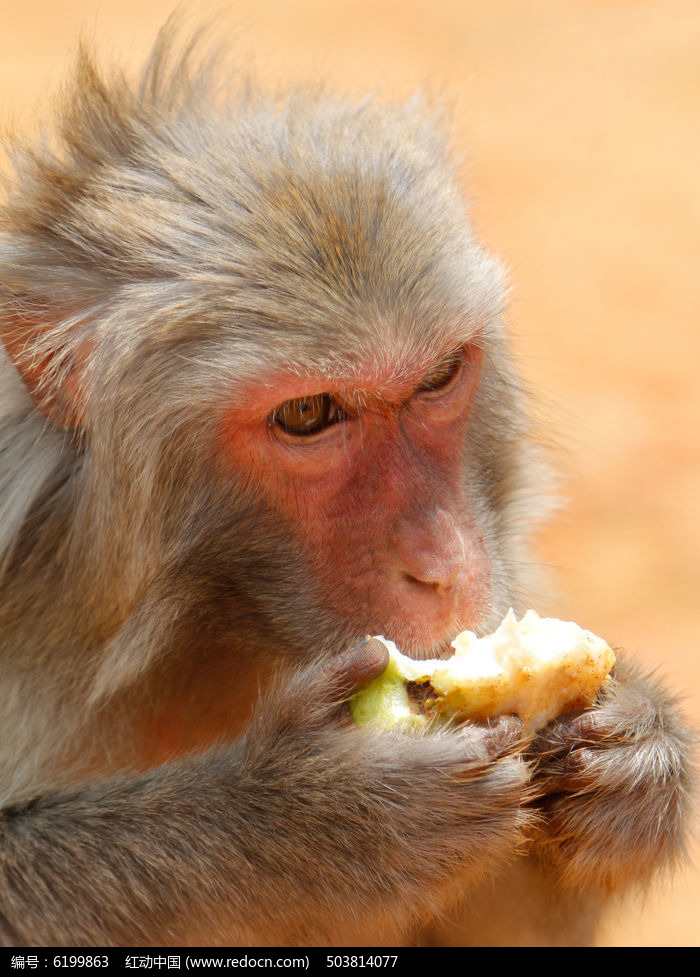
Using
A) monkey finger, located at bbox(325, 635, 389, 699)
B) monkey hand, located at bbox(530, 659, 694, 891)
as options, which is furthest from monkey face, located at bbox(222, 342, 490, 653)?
monkey hand, located at bbox(530, 659, 694, 891)

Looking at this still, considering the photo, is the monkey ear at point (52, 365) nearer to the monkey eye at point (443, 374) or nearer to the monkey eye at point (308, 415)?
the monkey eye at point (308, 415)

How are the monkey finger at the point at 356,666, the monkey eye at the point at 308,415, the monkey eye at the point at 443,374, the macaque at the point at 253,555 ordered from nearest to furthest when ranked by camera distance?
the monkey finger at the point at 356,666 < the macaque at the point at 253,555 < the monkey eye at the point at 308,415 < the monkey eye at the point at 443,374

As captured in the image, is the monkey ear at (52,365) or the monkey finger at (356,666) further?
the monkey ear at (52,365)

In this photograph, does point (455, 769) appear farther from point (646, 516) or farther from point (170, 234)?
point (646, 516)

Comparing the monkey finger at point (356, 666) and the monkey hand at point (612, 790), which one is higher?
the monkey finger at point (356, 666)

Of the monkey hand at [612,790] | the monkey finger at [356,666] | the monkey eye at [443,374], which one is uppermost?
the monkey eye at [443,374]

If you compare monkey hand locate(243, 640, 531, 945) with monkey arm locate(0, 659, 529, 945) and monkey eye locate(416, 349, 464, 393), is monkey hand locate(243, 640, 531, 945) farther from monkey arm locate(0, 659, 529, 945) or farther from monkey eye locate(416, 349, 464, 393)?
monkey eye locate(416, 349, 464, 393)

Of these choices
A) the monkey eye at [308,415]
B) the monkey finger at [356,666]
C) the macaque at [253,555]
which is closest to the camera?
the monkey finger at [356,666]

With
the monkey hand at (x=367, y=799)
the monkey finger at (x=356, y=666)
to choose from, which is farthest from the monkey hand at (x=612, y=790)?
the monkey finger at (x=356, y=666)
